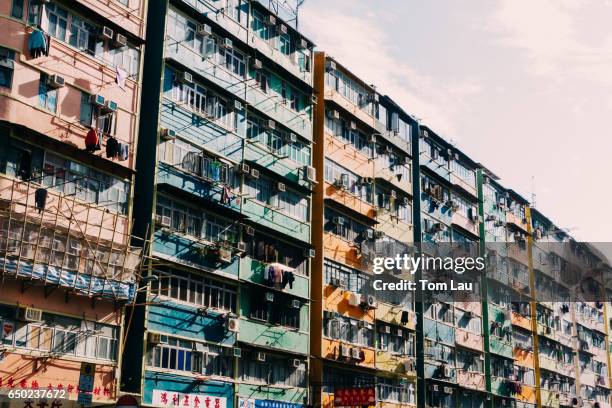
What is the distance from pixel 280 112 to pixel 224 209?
6591mm

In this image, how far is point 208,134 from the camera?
3188 cm

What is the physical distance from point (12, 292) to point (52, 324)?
5.42 ft

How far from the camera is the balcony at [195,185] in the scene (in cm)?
2936

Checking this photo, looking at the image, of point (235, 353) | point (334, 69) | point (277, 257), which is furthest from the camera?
point (334, 69)

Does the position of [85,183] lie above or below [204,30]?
below

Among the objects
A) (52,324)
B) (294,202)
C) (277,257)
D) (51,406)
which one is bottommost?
(51,406)

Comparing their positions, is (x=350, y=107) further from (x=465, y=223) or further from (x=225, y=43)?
(x=465, y=223)

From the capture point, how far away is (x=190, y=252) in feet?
99.0

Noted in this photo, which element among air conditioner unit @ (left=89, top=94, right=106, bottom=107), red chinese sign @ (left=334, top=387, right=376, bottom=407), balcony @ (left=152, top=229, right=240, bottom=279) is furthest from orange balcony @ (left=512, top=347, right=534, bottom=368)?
air conditioner unit @ (left=89, top=94, right=106, bottom=107)

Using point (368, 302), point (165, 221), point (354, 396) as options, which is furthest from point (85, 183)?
point (368, 302)

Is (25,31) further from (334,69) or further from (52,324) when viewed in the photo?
(334,69)

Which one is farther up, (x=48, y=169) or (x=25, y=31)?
(x=25, y=31)

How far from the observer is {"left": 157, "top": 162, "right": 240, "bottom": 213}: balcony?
2936 cm

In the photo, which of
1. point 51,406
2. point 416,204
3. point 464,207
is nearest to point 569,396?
point 464,207
